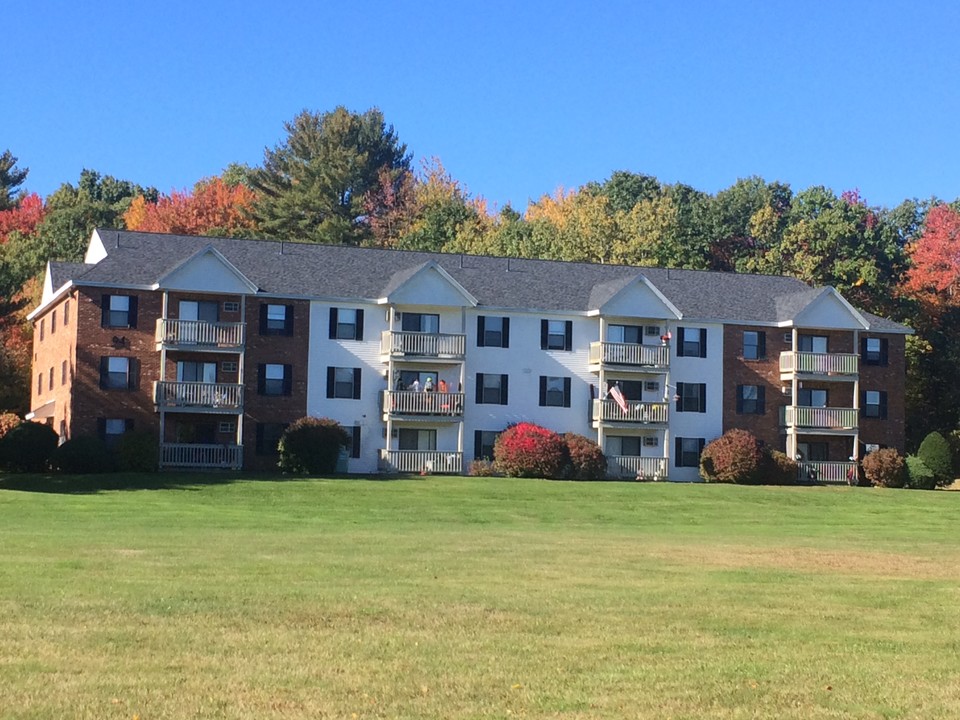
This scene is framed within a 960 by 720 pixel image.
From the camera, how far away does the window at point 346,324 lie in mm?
58969

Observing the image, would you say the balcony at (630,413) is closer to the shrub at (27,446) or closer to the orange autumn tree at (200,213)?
the shrub at (27,446)

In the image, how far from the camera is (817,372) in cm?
6284

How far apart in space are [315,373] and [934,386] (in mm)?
34326

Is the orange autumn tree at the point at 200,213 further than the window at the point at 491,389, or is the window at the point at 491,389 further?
the orange autumn tree at the point at 200,213

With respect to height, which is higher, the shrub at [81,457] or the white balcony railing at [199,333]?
the white balcony railing at [199,333]

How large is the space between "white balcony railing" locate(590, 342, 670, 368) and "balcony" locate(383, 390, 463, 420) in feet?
22.3

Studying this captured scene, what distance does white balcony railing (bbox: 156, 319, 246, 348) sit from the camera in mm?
55188

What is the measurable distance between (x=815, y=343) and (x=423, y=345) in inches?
741

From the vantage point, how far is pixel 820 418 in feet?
204

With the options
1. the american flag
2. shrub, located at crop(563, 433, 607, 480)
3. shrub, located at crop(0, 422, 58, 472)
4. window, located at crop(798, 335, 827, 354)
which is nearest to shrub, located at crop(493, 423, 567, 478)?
shrub, located at crop(563, 433, 607, 480)

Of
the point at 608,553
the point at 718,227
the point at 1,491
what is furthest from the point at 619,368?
the point at 718,227

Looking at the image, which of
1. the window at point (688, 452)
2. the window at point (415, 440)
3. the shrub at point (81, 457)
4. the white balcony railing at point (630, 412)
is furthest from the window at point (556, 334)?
the shrub at point (81, 457)

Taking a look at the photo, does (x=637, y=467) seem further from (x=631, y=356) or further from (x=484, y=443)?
(x=484, y=443)

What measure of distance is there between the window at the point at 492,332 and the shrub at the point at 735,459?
10.2m
